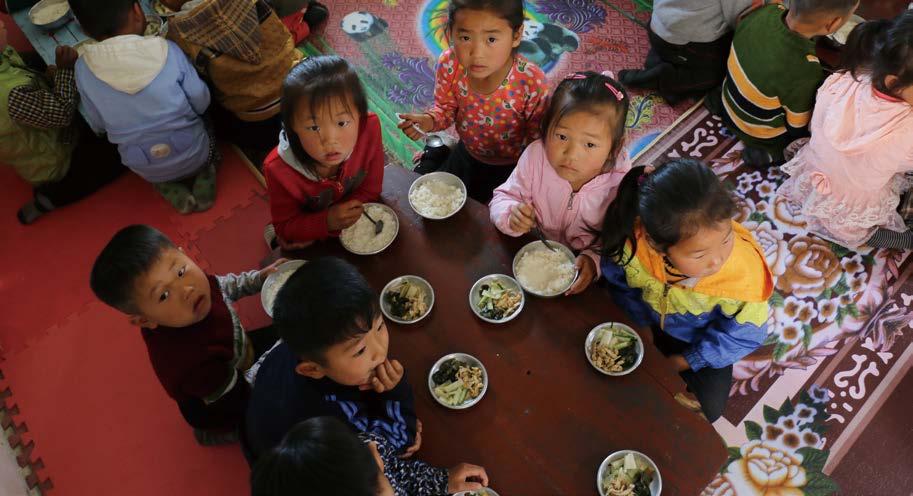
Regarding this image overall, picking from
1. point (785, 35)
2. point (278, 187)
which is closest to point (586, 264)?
point (278, 187)

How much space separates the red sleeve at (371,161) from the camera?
2.04m

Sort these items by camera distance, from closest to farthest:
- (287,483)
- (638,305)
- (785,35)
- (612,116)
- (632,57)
→ (287,483) → (612,116) → (638,305) → (785,35) → (632,57)

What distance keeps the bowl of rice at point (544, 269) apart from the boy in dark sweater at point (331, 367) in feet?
1.49

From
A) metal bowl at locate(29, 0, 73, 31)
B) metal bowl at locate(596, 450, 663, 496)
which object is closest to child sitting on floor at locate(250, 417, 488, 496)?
metal bowl at locate(596, 450, 663, 496)

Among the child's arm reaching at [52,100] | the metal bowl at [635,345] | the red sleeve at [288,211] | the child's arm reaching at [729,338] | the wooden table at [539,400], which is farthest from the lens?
the child's arm reaching at [52,100]

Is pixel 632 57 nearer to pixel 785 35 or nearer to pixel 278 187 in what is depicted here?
pixel 785 35

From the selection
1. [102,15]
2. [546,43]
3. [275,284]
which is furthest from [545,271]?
[102,15]


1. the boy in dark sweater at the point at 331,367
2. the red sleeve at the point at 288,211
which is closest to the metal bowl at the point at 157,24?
the red sleeve at the point at 288,211

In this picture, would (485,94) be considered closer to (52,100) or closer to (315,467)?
(315,467)

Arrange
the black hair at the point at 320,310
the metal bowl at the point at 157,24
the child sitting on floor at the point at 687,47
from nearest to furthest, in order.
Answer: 1. the black hair at the point at 320,310
2. the metal bowl at the point at 157,24
3. the child sitting on floor at the point at 687,47

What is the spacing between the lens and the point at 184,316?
1.75 metres

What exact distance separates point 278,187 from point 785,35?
203cm

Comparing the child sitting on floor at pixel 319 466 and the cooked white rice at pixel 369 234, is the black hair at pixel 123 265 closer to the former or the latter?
the cooked white rice at pixel 369 234

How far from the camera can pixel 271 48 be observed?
2.76 metres
